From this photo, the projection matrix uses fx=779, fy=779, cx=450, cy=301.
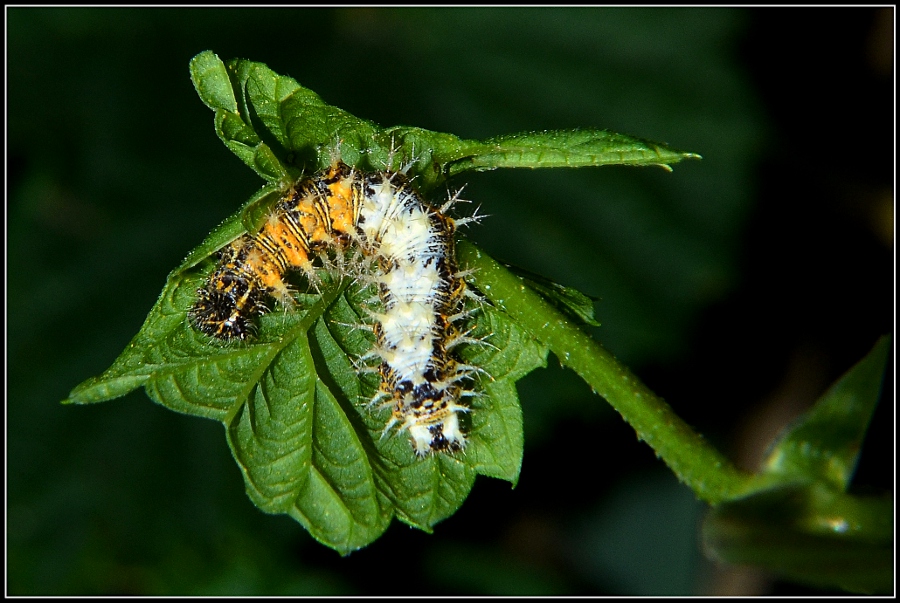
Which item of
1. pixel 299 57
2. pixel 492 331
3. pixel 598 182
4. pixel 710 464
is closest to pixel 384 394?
pixel 492 331

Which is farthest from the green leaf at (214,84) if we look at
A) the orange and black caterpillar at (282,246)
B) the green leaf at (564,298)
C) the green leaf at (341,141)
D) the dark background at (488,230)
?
the dark background at (488,230)

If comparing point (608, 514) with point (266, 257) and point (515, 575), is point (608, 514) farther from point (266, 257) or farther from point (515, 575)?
point (266, 257)

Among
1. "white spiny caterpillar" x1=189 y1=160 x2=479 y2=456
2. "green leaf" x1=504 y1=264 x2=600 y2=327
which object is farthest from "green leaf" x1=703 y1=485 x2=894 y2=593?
"white spiny caterpillar" x1=189 y1=160 x2=479 y2=456

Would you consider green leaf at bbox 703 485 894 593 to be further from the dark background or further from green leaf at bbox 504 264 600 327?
the dark background

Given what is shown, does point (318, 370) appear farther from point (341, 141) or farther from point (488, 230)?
point (488, 230)

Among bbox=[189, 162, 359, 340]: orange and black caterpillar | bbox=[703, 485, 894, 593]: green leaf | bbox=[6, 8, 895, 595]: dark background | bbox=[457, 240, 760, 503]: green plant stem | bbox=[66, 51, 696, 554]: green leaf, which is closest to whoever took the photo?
bbox=[703, 485, 894, 593]: green leaf

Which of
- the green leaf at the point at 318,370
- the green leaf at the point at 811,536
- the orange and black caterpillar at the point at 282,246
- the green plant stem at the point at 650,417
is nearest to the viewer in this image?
the green leaf at the point at 811,536

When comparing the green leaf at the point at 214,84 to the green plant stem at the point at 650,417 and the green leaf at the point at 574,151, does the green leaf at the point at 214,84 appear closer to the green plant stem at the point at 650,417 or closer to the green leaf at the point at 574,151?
the green leaf at the point at 574,151
